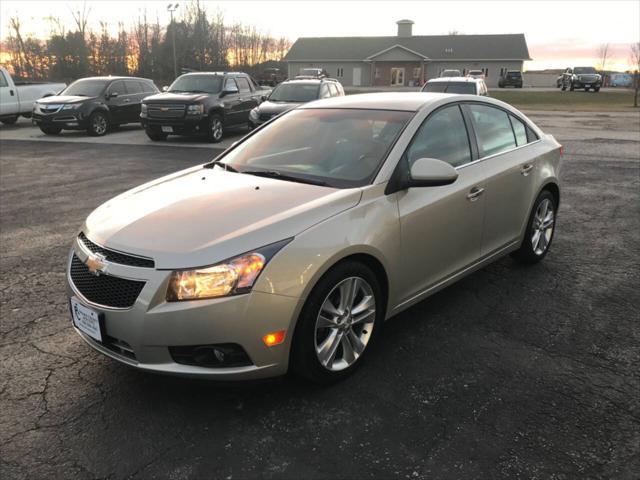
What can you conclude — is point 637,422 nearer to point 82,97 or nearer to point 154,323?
point 154,323

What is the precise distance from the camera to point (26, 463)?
255 cm

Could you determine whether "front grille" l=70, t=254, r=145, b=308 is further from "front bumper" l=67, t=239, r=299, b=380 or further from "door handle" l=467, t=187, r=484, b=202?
"door handle" l=467, t=187, r=484, b=202

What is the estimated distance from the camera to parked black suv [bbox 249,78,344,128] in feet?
46.4

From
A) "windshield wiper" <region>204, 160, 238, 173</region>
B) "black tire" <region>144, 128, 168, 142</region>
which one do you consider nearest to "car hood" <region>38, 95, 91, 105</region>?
"black tire" <region>144, 128, 168, 142</region>

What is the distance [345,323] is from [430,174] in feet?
3.49

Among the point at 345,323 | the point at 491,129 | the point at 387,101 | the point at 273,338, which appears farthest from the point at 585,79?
the point at 273,338

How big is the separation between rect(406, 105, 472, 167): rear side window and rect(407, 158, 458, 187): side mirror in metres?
0.21

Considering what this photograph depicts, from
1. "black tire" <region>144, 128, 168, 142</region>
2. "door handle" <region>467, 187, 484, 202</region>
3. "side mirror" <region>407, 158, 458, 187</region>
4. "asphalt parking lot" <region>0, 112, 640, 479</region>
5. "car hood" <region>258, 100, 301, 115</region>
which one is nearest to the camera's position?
"asphalt parking lot" <region>0, 112, 640, 479</region>

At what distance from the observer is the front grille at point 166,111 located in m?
15.0

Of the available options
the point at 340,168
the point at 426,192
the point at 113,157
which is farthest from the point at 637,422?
the point at 113,157

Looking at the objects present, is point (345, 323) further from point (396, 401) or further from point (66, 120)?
point (66, 120)

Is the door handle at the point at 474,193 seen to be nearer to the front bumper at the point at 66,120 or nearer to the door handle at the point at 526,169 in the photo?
the door handle at the point at 526,169

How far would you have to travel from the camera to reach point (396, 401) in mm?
3031

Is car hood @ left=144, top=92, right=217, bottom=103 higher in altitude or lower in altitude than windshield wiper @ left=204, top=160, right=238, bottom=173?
higher
